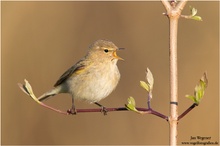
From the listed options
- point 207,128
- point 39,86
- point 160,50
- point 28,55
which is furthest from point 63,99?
point 207,128

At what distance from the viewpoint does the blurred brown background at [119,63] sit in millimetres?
7383

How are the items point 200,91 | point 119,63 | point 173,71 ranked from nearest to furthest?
1. point 173,71
2. point 200,91
3. point 119,63

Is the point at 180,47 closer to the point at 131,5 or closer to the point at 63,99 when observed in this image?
the point at 131,5

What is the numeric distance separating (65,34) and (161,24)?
1.92 metres

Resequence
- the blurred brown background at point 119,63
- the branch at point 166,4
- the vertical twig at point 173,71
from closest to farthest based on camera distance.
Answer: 1. the vertical twig at point 173,71
2. the branch at point 166,4
3. the blurred brown background at point 119,63

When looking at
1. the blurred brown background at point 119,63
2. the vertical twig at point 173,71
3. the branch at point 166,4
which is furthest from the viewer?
the blurred brown background at point 119,63

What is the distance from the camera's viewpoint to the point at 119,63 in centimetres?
797

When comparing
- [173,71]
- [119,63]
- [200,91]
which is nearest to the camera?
[173,71]

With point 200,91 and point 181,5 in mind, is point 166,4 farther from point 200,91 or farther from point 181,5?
point 200,91

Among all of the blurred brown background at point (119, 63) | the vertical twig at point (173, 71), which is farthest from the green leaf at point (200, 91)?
the blurred brown background at point (119, 63)

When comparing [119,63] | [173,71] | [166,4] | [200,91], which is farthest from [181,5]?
[119,63]

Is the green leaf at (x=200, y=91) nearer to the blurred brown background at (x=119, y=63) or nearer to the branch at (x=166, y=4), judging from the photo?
the branch at (x=166, y=4)

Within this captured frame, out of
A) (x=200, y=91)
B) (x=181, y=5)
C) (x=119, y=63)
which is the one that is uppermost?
(x=119, y=63)

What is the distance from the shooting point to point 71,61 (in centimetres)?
812
